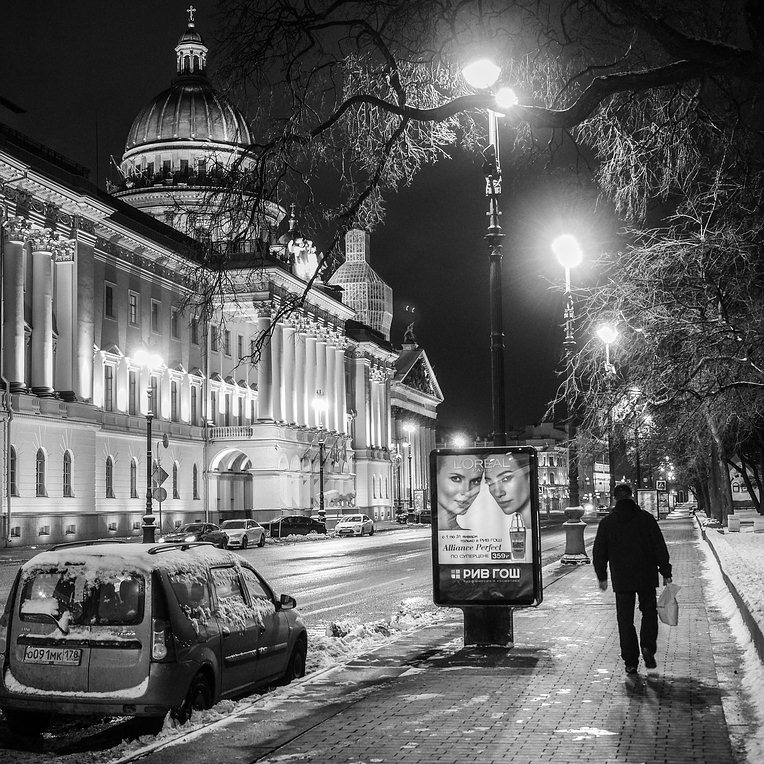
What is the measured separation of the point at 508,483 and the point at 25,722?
6439mm

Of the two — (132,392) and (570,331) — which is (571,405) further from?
(132,392)

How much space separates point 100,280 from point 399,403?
91156 millimetres

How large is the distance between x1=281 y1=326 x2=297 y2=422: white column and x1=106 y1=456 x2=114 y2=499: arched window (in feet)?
91.7

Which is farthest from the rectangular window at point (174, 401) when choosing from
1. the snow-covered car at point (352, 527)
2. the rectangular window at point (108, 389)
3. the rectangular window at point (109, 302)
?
the snow-covered car at point (352, 527)

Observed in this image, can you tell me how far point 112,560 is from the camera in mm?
9531


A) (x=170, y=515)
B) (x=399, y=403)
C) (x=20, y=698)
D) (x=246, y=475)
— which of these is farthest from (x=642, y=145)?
(x=399, y=403)

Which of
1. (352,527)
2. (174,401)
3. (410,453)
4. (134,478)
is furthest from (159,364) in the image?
(410,453)

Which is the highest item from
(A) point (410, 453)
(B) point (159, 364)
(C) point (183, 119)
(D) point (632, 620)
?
(C) point (183, 119)

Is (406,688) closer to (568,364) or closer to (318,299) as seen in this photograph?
(568,364)

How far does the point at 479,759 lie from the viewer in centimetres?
775

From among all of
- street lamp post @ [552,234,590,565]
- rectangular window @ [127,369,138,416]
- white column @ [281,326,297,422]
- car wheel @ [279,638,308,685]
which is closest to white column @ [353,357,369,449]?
white column @ [281,326,297,422]

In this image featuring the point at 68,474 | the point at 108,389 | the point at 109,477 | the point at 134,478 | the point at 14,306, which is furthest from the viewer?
the point at 134,478

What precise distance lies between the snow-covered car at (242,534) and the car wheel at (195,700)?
3936 cm

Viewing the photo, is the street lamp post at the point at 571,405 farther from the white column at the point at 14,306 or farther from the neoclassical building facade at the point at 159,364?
the white column at the point at 14,306
